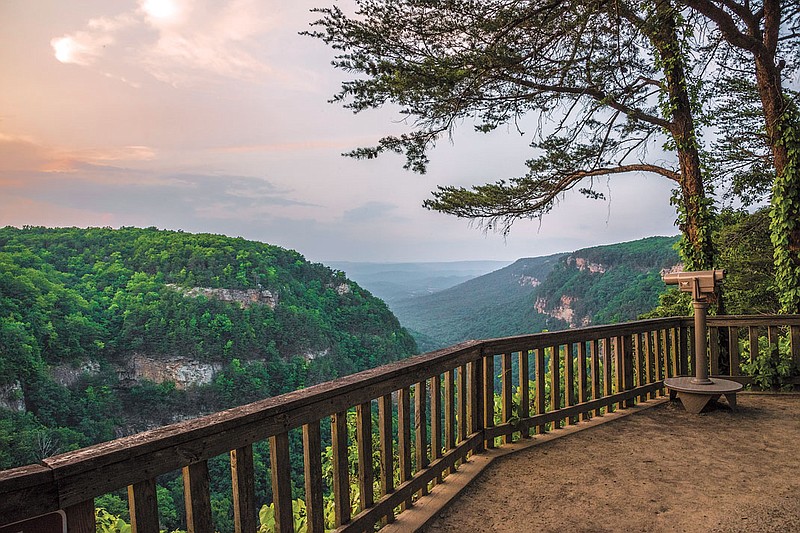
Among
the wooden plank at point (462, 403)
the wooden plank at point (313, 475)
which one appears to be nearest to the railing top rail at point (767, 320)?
the wooden plank at point (462, 403)

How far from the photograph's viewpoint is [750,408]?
16.6 ft

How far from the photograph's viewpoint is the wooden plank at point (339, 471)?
7.72 ft

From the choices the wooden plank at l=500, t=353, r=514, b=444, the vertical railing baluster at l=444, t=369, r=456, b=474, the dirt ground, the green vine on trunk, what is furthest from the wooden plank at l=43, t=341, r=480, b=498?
the green vine on trunk

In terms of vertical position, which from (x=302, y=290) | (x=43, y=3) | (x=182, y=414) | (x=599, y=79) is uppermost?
(x=43, y=3)

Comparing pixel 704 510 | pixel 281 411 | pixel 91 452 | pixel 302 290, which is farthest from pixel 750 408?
pixel 302 290

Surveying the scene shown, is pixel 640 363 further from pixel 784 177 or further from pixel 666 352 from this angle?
pixel 784 177

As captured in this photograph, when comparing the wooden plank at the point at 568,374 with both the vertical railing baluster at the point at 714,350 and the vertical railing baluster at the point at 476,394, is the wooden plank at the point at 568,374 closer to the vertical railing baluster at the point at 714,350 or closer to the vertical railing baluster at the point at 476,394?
the vertical railing baluster at the point at 476,394

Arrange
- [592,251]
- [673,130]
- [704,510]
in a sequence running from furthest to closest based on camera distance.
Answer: [592,251] → [673,130] → [704,510]

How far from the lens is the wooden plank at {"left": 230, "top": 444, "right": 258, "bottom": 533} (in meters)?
1.80

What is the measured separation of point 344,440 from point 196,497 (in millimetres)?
866

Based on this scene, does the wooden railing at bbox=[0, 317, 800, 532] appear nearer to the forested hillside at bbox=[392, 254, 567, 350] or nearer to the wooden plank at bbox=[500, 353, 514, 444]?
the wooden plank at bbox=[500, 353, 514, 444]

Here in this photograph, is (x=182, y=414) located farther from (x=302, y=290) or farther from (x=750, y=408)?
(x=750, y=408)

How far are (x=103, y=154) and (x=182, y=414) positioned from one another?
1551 inches

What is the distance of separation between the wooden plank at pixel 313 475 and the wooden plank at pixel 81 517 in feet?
2.89
